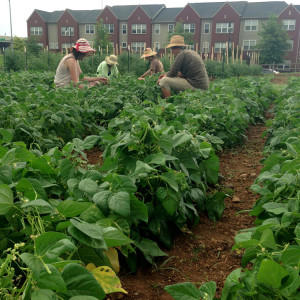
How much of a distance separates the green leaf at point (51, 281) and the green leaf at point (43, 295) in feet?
0.06

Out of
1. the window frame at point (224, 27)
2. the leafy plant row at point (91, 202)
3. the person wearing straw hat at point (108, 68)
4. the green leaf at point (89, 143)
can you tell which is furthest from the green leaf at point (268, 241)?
the window frame at point (224, 27)

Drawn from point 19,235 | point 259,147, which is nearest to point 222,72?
point 259,147

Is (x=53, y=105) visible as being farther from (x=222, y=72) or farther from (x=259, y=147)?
(x=222, y=72)

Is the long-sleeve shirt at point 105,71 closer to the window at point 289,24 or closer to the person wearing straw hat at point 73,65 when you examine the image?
the person wearing straw hat at point 73,65

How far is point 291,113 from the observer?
15.8 feet

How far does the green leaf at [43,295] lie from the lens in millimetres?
1070

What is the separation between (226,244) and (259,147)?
3.15 meters

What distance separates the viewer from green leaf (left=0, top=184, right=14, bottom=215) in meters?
1.42

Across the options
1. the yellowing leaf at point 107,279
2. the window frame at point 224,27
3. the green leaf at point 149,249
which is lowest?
the green leaf at point 149,249

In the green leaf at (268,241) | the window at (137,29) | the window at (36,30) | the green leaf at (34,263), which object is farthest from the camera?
the window at (36,30)

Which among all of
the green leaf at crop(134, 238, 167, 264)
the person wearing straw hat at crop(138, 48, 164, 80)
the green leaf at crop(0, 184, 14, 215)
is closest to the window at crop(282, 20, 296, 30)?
the person wearing straw hat at crop(138, 48, 164, 80)

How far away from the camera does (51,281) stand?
3.64 ft

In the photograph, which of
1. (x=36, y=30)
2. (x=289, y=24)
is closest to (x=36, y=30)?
(x=36, y=30)

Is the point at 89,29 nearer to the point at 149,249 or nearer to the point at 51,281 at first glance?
the point at 149,249
